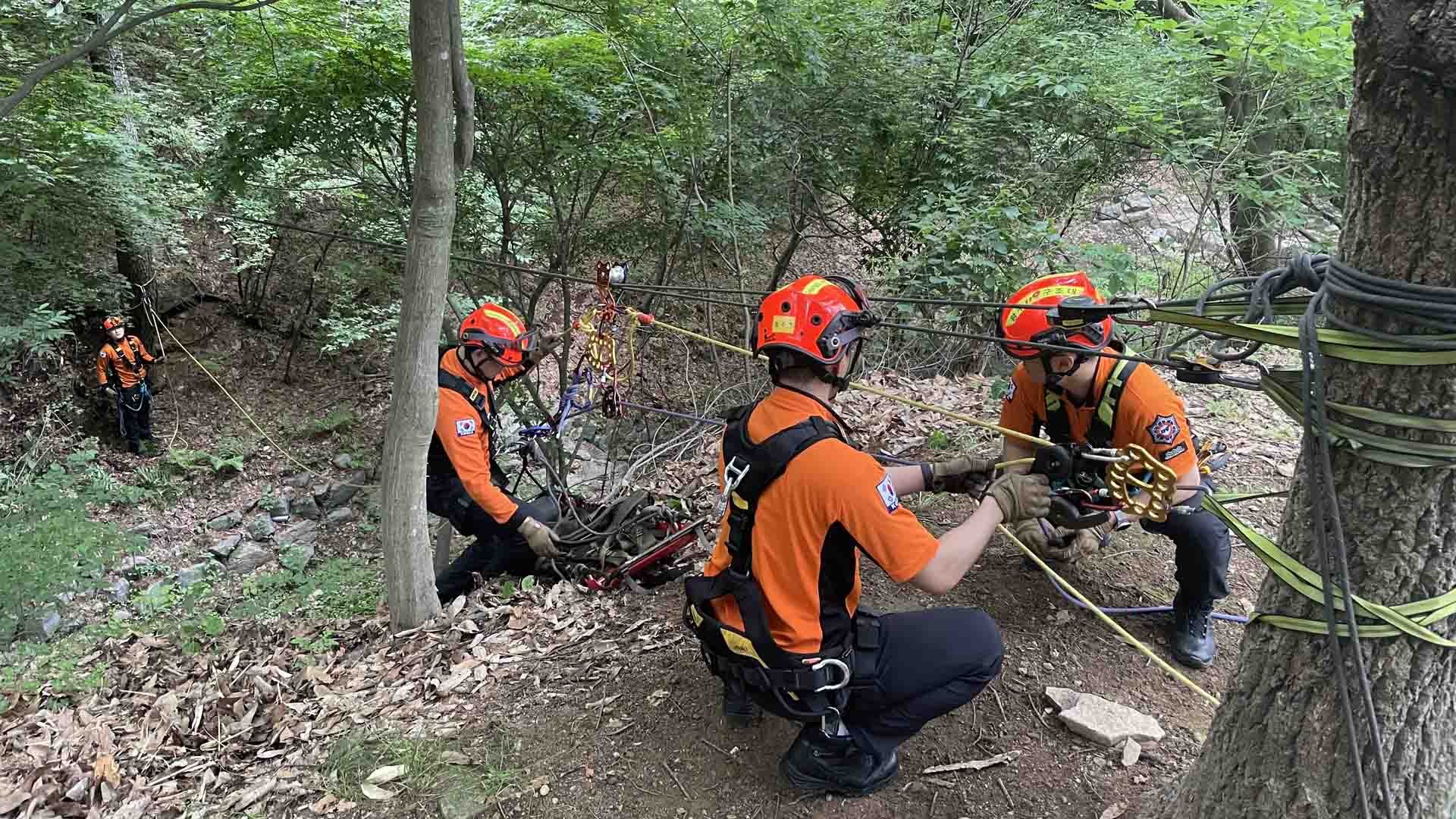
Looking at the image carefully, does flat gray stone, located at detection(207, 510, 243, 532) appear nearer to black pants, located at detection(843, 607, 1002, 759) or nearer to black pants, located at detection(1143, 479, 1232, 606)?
black pants, located at detection(843, 607, 1002, 759)

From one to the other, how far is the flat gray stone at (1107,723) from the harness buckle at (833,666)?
101 centimetres

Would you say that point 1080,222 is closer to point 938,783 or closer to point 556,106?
point 556,106

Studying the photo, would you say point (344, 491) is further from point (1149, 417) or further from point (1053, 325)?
point (1149, 417)

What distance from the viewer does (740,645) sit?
273cm

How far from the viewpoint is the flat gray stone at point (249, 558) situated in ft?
30.3

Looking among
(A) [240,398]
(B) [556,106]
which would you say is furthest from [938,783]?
(A) [240,398]

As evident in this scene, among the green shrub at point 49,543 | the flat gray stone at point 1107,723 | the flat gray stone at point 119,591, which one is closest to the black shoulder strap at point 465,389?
the flat gray stone at point 1107,723

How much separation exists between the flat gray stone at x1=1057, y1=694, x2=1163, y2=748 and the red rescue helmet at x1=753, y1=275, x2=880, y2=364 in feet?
5.68

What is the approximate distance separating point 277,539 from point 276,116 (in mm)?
5910

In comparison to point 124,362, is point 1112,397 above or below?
above

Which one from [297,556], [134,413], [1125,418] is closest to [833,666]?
[1125,418]

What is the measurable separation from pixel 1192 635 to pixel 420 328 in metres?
4.17

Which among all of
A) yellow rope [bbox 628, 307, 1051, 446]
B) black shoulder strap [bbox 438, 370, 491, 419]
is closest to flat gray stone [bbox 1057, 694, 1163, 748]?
yellow rope [bbox 628, 307, 1051, 446]

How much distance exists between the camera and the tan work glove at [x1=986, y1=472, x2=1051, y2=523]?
8.28 ft
